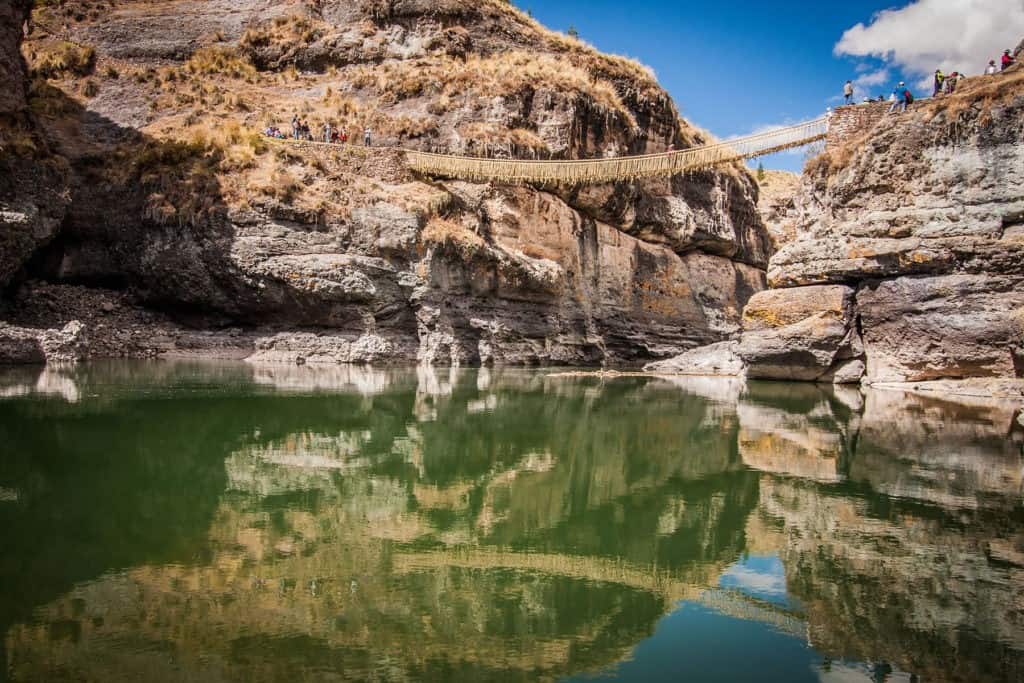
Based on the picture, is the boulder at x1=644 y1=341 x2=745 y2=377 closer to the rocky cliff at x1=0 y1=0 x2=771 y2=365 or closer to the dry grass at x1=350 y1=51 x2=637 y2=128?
the rocky cliff at x1=0 y1=0 x2=771 y2=365

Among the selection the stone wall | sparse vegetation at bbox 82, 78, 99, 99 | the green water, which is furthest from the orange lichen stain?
sparse vegetation at bbox 82, 78, 99, 99

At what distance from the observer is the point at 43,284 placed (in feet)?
81.4

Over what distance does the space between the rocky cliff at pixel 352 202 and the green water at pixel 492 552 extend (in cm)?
1400

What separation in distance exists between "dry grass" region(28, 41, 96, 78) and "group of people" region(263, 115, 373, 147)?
1034 cm

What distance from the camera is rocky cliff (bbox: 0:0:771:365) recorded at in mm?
24984

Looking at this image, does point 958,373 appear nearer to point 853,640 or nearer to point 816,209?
point 816,209

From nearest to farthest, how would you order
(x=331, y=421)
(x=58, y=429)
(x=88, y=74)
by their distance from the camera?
(x=58, y=429)
(x=331, y=421)
(x=88, y=74)

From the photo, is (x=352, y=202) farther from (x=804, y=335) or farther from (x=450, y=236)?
(x=804, y=335)

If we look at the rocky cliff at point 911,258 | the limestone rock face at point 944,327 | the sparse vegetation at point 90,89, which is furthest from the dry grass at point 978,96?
the sparse vegetation at point 90,89

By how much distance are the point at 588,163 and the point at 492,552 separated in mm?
27835

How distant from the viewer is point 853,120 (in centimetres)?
2380

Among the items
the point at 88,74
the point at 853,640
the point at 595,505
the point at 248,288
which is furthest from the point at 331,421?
the point at 88,74

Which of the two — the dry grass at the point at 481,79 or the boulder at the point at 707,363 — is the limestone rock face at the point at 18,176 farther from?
the boulder at the point at 707,363

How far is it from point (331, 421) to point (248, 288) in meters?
14.8
